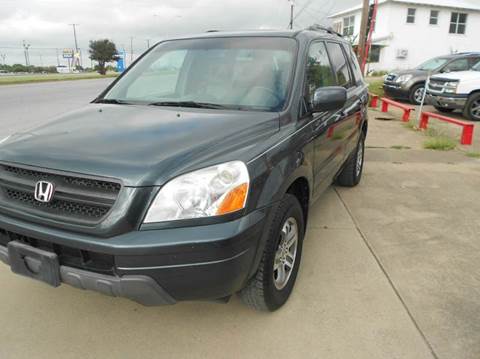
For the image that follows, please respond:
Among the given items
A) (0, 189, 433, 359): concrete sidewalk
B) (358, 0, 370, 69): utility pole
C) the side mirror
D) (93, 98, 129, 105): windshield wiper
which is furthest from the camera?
(358, 0, 370, 69): utility pole

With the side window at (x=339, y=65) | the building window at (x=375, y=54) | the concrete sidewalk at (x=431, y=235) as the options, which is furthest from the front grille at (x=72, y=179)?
the building window at (x=375, y=54)

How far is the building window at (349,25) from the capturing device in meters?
37.9

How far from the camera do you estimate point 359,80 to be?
17.1 ft

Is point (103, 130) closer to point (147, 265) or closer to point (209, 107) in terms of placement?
point (209, 107)

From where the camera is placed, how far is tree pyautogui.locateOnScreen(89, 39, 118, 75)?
5944 cm

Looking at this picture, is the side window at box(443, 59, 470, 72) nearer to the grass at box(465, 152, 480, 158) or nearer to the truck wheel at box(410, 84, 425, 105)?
the truck wheel at box(410, 84, 425, 105)

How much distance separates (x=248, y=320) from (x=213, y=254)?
86 cm

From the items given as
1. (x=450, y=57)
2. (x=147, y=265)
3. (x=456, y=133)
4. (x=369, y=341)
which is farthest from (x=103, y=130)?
(x=450, y=57)

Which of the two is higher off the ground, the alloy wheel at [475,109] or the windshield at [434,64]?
the windshield at [434,64]

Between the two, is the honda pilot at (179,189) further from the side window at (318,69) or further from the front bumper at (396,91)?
the front bumper at (396,91)

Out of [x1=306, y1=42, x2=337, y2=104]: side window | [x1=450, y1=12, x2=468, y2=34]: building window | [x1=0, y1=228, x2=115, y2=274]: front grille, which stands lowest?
[x1=0, y1=228, x2=115, y2=274]: front grille

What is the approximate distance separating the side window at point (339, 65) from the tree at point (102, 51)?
195 ft

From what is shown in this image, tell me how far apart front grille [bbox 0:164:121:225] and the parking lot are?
2.76 ft

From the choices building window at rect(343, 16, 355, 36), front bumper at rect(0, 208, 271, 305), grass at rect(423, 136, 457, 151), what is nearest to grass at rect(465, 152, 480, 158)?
grass at rect(423, 136, 457, 151)
